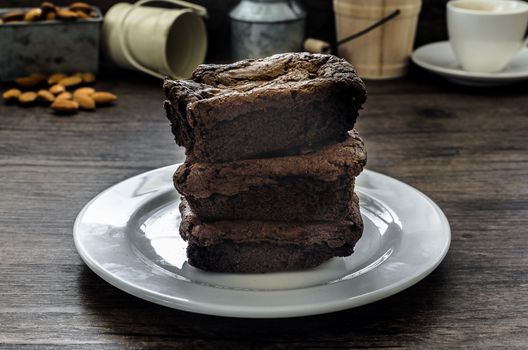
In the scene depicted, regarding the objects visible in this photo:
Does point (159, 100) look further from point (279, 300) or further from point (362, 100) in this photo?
point (279, 300)

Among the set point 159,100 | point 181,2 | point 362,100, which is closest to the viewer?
point 362,100

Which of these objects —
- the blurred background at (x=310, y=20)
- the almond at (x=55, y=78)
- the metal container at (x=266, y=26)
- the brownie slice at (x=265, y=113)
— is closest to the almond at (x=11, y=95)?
the almond at (x=55, y=78)

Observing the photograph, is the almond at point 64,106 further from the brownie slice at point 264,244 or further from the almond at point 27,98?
the brownie slice at point 264,244

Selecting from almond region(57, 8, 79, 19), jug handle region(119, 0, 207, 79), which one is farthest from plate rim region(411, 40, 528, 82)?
almond region(57, 8, 79, 19)

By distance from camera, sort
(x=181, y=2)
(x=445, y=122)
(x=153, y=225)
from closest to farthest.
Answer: (x=153, y=225) < (x=445, y=122) < (x=181, y=2)

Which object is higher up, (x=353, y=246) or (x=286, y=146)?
(x=286, y=146)

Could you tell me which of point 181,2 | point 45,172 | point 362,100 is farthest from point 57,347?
point 181,2
